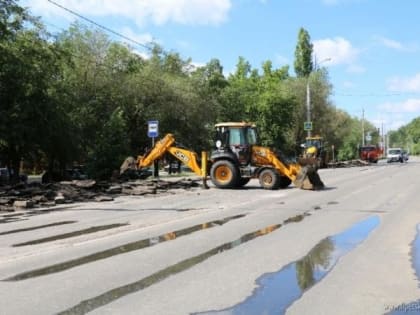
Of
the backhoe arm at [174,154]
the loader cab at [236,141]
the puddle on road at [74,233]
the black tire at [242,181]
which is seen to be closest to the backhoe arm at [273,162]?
the loader cab at [236,141]

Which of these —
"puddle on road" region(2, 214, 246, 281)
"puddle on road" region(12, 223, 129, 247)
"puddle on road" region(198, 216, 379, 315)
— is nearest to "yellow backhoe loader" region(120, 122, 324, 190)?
"puddle on road" region(2, 214, 246, 281)

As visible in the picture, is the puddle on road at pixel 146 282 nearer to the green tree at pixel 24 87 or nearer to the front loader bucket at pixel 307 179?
the front loader bucket at pixel 307 179

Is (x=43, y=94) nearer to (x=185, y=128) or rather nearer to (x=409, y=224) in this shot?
(x=185, y=128)

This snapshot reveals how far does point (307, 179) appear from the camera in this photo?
81.1ft

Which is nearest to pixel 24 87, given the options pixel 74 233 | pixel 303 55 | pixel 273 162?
pixel 273 162

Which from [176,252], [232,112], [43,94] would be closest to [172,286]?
[176,252]

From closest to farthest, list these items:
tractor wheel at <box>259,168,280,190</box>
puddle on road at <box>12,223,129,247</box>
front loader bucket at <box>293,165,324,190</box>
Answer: puddle on road at <box>12,223,129,247</box>
front loader bucket at <box>293,165,324,190</box>
tractor wheel at <box>259,168,280,190</box>

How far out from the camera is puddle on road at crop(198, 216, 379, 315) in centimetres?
624

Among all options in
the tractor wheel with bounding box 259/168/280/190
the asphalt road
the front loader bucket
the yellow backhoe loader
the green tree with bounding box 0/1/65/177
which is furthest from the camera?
the green tree with bounding box 0/1/65/177

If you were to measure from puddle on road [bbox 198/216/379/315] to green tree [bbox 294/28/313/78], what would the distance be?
72698mm

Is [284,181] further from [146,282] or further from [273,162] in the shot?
[146,282]

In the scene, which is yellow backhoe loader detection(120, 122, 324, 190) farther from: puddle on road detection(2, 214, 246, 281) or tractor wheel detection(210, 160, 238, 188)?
puddle on road detection(2, 214, 246, 281)

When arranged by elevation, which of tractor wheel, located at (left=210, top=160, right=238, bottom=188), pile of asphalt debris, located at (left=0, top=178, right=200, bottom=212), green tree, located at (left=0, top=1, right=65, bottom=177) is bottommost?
pile of asphalt debris, located at (left=0, top=178, right=200, bottom=212)

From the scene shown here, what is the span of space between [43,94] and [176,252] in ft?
78.7
